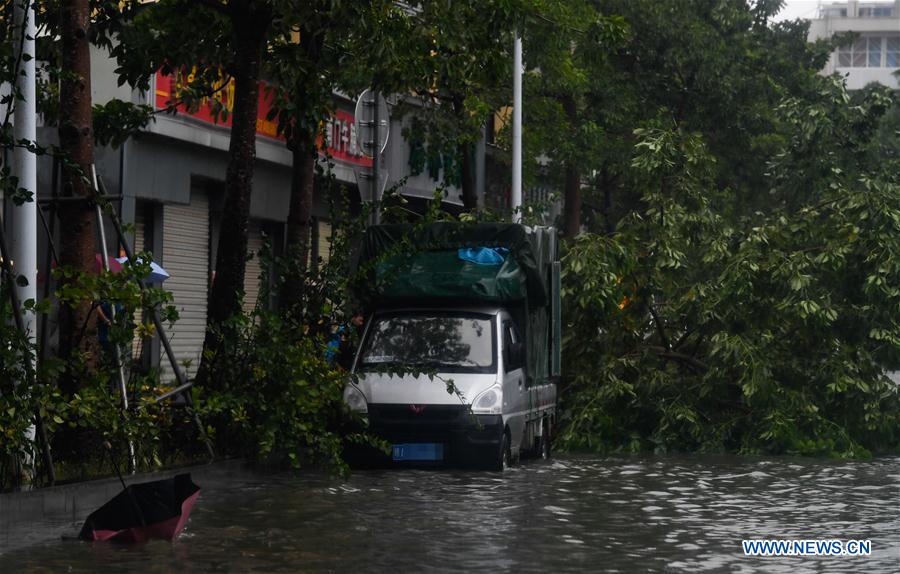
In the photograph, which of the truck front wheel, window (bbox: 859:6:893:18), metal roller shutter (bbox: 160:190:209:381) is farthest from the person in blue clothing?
window (bbox: 859:6:893:18)

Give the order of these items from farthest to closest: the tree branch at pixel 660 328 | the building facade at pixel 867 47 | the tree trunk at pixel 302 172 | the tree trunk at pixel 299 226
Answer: the building facade at pixel 867 47
the tree branch at pixel 660 328
the tree trunk at pixel 299 226
the tree trunk at pixel 302 172

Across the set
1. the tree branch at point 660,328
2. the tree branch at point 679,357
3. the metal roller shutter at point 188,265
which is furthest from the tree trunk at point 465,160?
the tree branch at point 679,357

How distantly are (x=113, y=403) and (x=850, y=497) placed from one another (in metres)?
6.54

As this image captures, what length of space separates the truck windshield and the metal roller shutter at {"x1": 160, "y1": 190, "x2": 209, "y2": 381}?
8831mm

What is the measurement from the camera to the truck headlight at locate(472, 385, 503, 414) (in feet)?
53.2

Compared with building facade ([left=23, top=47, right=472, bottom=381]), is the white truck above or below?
below

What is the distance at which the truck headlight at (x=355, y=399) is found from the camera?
1623 centimetres

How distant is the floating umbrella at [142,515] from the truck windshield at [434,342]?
6072 millimetres

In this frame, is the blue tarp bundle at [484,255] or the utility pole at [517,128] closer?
the blue tarp bundle at [484,255]

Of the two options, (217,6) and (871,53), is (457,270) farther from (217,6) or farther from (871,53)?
(871,53)

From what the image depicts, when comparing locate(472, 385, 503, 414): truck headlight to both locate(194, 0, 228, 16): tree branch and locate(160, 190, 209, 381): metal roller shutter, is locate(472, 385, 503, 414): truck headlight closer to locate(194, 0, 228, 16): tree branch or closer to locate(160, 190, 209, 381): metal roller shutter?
locate(194, 0, 228, 16): tree branch

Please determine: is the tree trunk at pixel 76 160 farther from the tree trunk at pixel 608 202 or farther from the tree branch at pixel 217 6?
the tree trunk at pixel 608 202

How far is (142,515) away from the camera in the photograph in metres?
10.6

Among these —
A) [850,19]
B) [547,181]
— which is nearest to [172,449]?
[547,181]
